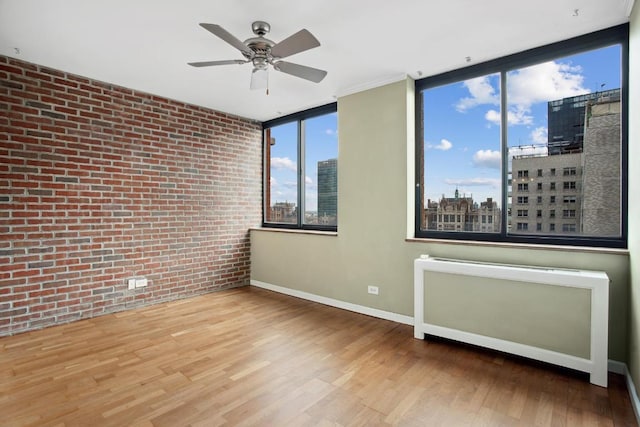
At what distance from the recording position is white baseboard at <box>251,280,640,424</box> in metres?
2.05

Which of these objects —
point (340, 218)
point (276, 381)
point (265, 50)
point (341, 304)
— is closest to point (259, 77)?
point (265, 50)

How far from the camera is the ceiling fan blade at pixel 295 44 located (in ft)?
6.99

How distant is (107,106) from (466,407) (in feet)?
14.5

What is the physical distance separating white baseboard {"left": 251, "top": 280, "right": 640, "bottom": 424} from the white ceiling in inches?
101

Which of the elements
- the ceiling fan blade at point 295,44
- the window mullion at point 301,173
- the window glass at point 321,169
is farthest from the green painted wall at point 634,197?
the window mullion at point 301,173

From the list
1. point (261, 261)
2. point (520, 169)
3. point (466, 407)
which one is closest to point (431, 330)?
point (466, 407)

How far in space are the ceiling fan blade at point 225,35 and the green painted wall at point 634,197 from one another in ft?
8.62

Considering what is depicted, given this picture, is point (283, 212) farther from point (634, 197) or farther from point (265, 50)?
point (634, 197)

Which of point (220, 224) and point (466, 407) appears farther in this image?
point (220, 224)

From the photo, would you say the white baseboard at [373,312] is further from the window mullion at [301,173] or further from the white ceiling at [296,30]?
the white ceiling at [296,30]

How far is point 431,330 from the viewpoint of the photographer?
9.75 feet

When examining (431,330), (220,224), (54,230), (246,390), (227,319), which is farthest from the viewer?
(220,224)

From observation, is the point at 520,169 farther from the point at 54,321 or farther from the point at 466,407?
the point at 54,321

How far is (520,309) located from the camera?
2551 mm
